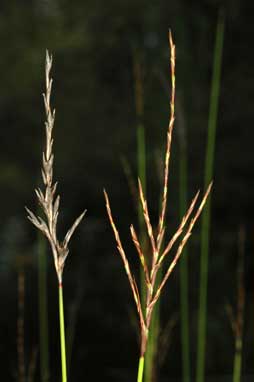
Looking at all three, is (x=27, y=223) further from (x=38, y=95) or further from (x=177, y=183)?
(x=177, y=183)

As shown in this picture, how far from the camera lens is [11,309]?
411 centimetres

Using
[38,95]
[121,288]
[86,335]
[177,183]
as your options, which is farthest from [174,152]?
[38,95]

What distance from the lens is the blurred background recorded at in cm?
362

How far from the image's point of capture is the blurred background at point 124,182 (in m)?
3.62

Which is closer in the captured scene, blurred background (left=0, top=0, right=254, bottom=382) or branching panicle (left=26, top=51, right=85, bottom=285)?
branching panicle (left=26, top=51, right=85, bottom=285)

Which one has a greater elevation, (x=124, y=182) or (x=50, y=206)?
(x=124, y=182)

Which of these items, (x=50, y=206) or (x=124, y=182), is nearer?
(x=50, y=206)

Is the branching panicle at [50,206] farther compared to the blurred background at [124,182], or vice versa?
the blurred background at [124,182]

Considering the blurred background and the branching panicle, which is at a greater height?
the blurred background

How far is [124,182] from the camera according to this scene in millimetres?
4520

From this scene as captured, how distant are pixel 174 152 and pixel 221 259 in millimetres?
672

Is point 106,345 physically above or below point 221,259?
below

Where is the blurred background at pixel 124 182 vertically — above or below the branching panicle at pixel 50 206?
above

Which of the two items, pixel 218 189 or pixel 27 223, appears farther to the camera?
pixel 27 223
